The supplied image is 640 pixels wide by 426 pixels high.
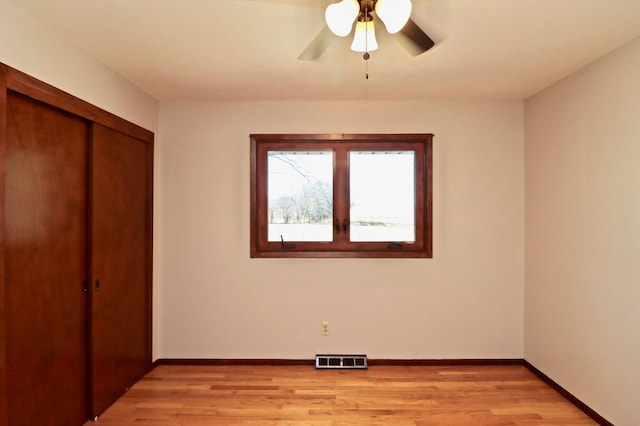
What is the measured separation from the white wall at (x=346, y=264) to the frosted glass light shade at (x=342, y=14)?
181 cm

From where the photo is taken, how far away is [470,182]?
334cm

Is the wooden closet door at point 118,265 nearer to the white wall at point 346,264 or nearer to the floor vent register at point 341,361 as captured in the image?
the white wall at point 346,264

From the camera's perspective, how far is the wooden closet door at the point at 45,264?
184cm

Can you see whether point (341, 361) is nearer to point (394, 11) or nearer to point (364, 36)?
point (364, 36)

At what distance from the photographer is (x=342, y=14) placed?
147 centimetres

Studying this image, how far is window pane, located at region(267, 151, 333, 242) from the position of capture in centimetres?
337

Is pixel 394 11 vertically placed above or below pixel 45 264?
above

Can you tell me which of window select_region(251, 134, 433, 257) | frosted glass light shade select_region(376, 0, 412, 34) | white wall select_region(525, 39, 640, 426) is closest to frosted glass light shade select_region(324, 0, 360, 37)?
frosted glass light shade select_region(376, 0, 412, 34)

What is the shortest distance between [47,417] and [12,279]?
2.98 ft

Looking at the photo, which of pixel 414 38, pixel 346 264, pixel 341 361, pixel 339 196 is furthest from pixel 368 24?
pixel 341 361

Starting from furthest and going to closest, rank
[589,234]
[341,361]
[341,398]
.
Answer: [341,361] → [341,398] → [589,234]

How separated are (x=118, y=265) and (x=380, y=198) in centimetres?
231

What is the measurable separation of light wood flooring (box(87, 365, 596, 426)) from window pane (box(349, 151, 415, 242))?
1253mm

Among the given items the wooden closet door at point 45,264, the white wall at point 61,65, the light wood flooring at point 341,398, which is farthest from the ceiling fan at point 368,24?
the light wood flooring at point 341,398
